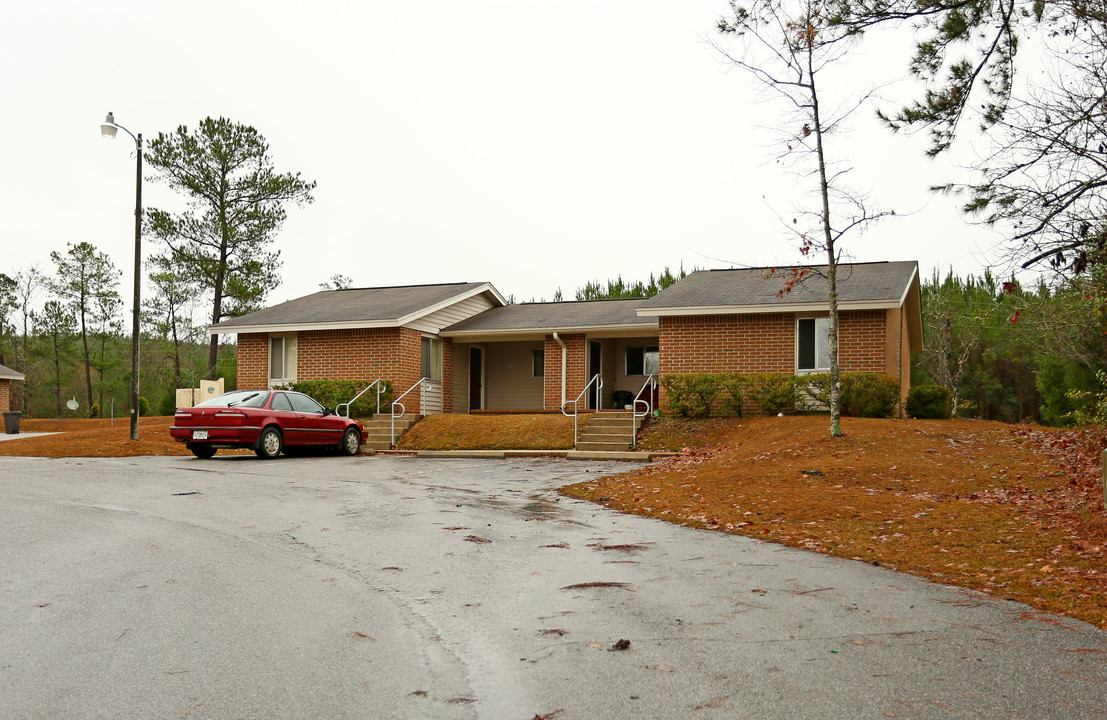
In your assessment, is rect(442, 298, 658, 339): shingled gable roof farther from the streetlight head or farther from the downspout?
the streetlight head

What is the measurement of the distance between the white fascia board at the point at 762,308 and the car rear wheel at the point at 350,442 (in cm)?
785

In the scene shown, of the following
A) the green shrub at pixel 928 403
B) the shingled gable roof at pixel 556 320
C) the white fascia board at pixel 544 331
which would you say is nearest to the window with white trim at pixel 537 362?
the shingled gable roof at pixel 556 320

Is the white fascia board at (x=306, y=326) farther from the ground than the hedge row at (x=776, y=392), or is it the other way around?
the white fascia board at (x=306, y=326)

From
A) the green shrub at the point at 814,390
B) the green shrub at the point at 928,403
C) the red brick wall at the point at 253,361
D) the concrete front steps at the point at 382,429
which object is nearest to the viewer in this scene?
the green shrub at the point at 814,390

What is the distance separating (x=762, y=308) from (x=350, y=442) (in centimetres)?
1053

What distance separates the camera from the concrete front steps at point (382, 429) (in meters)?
22.0

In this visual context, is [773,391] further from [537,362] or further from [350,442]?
[350,442]

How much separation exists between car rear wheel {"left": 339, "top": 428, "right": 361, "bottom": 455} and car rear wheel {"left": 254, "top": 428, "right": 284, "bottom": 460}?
188cm

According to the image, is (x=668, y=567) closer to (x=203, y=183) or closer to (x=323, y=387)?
(x=323, y=387)

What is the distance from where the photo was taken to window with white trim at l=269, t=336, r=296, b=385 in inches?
1014

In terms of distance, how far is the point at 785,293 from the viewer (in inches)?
803

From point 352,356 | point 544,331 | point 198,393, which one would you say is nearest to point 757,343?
point 544,331

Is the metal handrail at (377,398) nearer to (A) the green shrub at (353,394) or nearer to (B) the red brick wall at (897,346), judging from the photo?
(A) the green shrub at (353,394)

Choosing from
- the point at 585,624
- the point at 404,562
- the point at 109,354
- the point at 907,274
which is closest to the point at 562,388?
the point at 907,274
